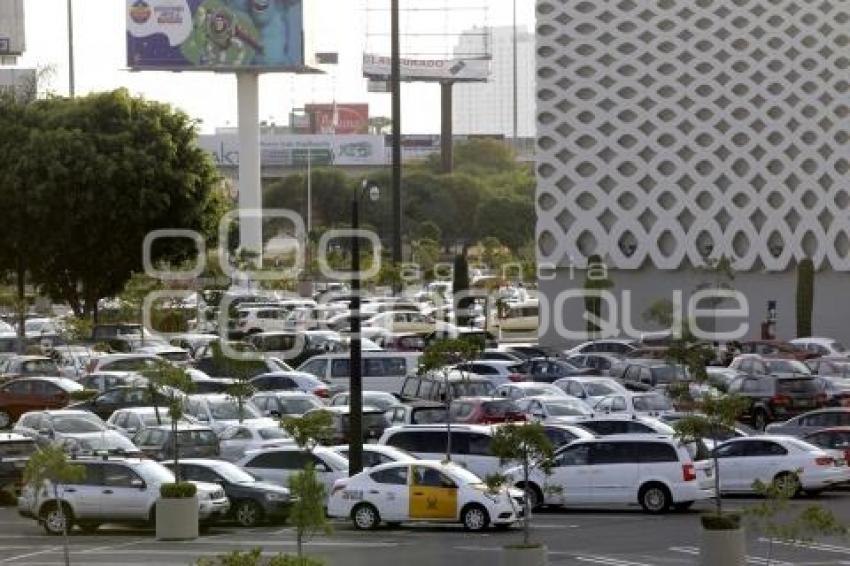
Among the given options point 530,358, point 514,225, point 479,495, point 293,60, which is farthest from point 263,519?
point 514,225

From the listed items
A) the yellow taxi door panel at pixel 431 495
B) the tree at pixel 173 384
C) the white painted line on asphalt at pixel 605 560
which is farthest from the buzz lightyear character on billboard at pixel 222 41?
the white painted line on asphalt at pixel 605 560

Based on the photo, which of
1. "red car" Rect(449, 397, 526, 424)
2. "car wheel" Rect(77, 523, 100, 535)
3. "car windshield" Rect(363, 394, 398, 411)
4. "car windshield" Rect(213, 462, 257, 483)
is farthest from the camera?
"car windshield" Rect(363, 394, 398, 411)

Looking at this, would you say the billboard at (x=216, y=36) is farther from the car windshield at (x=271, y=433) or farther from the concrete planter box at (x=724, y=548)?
the concrete planter box at (x=724, y=548)

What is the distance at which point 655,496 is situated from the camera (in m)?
28.1

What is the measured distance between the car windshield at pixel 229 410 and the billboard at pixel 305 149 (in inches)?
4086

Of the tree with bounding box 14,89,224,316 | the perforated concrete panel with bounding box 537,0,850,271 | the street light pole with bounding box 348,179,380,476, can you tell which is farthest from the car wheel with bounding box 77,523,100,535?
the perforated concrete panel with bounding box 537,0,850,271

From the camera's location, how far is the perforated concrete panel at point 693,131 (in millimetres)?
59500

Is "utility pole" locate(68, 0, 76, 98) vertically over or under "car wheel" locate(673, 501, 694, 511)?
over

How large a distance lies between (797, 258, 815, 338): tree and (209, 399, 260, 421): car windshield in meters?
22.5

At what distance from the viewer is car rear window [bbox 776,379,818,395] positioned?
130 ft

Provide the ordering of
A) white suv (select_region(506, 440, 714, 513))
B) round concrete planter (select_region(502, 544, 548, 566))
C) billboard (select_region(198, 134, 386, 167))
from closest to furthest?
1. round concrete planter (select_region(502, 544, 548, 566))
2. white suv (select_region(506, 440, 714, 513))
3. billboard (select_region(198, 134, 386, 167))

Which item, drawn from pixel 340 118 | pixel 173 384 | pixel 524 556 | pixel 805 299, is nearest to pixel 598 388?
pixel 173 384

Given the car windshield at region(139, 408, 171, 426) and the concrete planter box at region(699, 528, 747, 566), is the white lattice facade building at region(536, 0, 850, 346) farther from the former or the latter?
the concrete planter box at region(699, 528, 747, 566)

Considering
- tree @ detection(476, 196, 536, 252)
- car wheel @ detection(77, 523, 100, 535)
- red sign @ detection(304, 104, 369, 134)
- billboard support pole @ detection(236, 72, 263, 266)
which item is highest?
red sign @ detection(304, 104, 369, 134)
